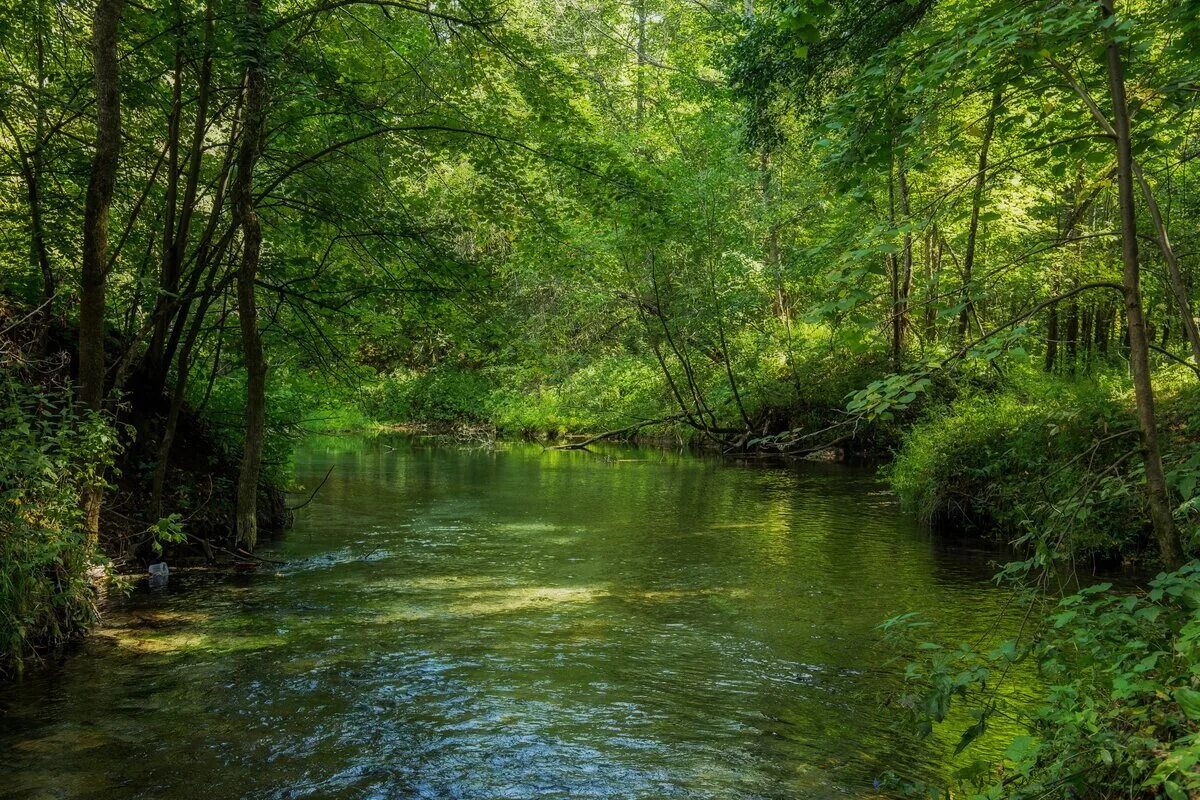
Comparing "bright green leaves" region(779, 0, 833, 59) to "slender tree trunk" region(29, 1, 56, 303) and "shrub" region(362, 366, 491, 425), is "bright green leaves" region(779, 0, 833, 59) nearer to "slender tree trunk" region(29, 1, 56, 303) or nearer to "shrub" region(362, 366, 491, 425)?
"slender tree trunk" region(29, 1, 56, 303)

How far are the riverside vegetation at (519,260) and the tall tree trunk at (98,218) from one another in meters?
0.03

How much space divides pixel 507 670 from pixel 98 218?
5208 millimetres

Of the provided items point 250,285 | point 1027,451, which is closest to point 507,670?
point 250,285

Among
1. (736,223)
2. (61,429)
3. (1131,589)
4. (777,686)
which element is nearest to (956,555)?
(1131,589)

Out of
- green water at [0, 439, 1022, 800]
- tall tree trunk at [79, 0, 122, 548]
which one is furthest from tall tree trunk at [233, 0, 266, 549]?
tall tree trunk at [79, 0, 122, 548]

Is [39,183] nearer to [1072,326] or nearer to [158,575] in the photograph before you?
[158,575]

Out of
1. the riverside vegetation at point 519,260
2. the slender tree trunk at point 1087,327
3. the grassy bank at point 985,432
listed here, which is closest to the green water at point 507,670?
the riverside vegetation at point 519,260

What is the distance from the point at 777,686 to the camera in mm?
6809

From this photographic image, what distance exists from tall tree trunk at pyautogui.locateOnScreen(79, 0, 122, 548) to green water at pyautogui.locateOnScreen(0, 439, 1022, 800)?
1.88 meters

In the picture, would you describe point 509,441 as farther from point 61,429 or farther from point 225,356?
point 61,429

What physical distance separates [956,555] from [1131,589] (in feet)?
9.37

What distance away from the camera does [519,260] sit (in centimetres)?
1316

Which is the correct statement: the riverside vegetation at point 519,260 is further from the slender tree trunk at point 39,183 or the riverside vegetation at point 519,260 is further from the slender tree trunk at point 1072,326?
the slender tree trunk at point 1072,326

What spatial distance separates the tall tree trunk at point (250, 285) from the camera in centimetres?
920
